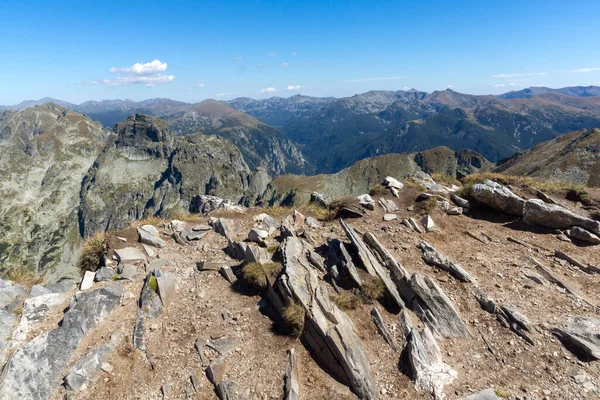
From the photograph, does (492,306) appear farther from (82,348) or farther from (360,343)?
(82,348)

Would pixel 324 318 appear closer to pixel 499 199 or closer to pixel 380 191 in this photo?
pixel 380 191

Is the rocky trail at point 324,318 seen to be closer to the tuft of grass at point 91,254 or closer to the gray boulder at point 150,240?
the gray boulder at point 150,240

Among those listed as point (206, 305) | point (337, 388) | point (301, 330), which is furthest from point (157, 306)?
point (337, 388)

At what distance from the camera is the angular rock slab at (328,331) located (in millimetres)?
10703

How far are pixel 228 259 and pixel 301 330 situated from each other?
726cm

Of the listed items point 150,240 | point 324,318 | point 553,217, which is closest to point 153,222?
point 150,240

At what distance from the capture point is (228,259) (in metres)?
17.9

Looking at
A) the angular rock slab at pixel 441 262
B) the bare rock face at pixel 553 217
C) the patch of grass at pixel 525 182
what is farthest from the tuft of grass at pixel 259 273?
the patch of grass at pixel 525 182

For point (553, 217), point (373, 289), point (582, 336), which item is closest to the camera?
point (582, 336)

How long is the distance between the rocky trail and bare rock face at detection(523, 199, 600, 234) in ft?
0.27

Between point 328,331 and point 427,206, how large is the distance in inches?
523

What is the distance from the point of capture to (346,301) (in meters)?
13.4

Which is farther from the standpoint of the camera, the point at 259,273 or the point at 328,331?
the point at 259,273

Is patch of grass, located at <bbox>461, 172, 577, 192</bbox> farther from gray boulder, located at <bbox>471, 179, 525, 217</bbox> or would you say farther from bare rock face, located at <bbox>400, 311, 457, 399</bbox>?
bare rock face, located at <bbox>400, 311, 457, 399</bbox>
